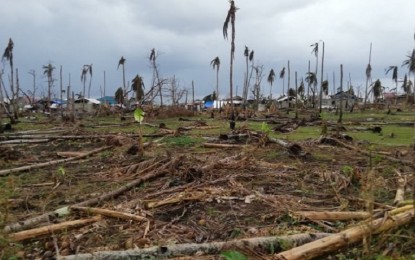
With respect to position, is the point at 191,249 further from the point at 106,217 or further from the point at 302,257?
the point at 106,217

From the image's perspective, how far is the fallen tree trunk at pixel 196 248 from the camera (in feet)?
13.5

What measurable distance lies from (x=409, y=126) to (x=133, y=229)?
18.4 meters

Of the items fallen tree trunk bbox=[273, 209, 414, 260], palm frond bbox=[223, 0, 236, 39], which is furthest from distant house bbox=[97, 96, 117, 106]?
fallen tree trunk bbox=[273, 209, 414, 260]

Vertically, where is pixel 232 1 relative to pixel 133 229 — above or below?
above

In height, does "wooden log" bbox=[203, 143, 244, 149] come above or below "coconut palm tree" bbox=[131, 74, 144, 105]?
below

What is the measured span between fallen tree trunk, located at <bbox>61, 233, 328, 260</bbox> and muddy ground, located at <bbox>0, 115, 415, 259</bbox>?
0.23ft

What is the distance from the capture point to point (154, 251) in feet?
13.6

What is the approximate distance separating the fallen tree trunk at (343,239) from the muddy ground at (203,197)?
0.27 ft

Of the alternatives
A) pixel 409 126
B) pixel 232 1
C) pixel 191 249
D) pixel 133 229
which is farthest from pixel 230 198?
pixel 232 1

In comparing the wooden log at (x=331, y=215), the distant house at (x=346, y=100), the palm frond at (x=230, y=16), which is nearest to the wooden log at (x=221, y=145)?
the wooden log at (x=331, y=215)

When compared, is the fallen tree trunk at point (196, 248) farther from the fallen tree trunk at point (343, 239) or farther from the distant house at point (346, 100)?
the distant house at point (346, 100)

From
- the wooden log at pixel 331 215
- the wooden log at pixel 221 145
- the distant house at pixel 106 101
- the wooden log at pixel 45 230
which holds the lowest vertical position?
the wooden log at pixel 45 230

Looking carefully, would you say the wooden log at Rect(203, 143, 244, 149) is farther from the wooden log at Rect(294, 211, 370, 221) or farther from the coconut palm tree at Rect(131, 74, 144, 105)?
the coconut palm tree at Rect(131, 74, 144, 105)

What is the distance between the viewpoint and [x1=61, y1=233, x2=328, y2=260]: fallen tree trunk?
13.5 feet
